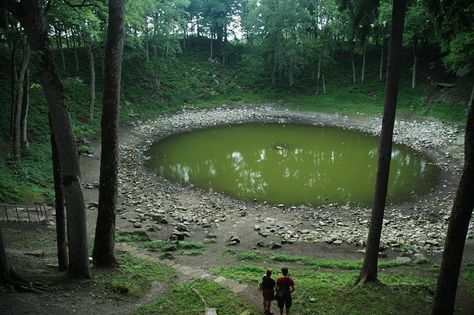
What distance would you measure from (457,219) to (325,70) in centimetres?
4629

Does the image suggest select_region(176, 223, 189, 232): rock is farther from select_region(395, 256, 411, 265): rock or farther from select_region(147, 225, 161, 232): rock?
select_region(395, 256, 411, 265): rock

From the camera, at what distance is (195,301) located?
8414 mm

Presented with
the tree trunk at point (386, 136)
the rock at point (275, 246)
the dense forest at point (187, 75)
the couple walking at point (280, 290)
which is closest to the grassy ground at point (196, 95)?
the dense forest at point (187, 75)

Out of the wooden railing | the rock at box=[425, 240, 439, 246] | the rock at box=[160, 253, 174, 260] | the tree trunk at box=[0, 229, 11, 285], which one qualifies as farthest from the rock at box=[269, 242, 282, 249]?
the tree trunk at box=[0, 229, 11, 285]

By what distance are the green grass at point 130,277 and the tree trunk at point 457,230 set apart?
239 inches

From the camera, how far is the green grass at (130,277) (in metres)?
8.28

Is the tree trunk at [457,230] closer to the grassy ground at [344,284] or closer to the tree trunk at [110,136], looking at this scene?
the grassy ground at [344,284]

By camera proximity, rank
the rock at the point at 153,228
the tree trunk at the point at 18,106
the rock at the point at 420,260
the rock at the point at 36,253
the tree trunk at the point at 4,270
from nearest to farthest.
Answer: the tree trunk at the point at 4,270 < the rock at the point at 36,253 < the rock at the point at 420,260 < the rock at the point at 153,228 < the tree trunk at the point at 18,106

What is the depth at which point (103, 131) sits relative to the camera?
9227mm

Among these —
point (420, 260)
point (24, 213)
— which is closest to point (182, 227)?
point (24, 213)

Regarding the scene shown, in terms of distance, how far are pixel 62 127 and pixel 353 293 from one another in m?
7.33

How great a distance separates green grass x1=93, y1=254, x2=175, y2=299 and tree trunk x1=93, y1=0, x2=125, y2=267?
52 cm

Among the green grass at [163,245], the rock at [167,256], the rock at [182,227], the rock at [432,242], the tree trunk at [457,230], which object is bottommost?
the rock at [182,227]

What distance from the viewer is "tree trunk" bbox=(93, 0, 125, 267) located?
8.91 meters
